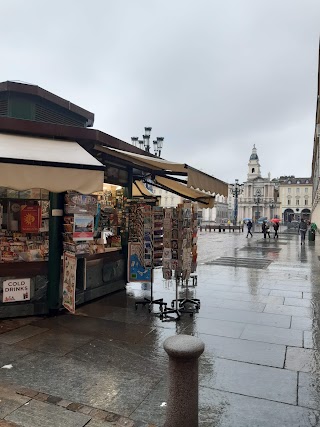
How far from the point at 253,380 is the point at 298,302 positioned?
4220 mm

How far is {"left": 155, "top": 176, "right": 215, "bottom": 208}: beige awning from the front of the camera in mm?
9633

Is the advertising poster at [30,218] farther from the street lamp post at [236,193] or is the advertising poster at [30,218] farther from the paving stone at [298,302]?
the street lamp post at [236,193]

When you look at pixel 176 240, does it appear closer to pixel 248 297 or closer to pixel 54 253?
pixel 54 253

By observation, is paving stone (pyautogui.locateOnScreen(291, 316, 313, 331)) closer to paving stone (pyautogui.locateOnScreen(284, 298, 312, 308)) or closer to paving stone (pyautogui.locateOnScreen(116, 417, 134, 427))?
paving stone (pyautogui.locateOnScreen(284, 298, 312, 308))

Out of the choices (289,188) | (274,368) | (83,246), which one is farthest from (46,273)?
(289,188)

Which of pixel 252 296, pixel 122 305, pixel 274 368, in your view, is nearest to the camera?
pixel 274 368

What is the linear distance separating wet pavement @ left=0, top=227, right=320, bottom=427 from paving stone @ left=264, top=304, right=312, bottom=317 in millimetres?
22

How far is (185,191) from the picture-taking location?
9.77 meters

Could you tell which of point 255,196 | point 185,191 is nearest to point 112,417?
point 185,191

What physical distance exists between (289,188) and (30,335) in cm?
13508

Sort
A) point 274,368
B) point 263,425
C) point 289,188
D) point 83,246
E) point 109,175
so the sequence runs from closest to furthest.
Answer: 1. point 263,425
2. point 274,368
3. point 83,246
4. point 109,175
5. point 289,188

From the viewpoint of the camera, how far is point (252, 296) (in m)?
8.44

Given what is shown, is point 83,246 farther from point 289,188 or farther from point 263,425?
point 289,188

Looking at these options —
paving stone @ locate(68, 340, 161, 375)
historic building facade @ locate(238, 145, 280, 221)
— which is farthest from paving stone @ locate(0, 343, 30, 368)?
historic building facade @ locate(238, 145, 280, 221)
